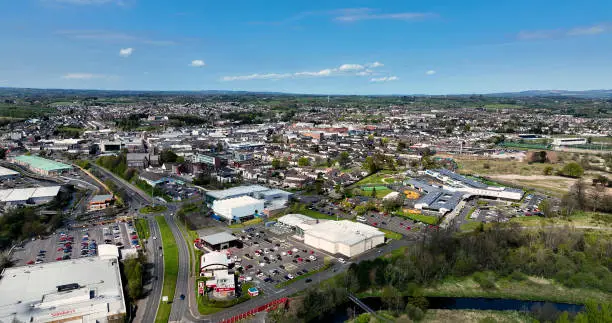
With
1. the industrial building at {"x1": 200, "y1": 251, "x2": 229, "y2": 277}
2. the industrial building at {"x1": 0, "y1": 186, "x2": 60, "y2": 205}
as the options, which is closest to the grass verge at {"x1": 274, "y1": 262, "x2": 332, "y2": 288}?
the industrial building at {"x1": 200, "y1": 251, "x2": 229, "y2": 277}

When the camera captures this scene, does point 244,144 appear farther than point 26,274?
Yes

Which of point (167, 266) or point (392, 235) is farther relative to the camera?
point (392, 235)

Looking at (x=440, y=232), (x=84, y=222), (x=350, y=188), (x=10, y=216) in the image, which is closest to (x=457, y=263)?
(x=440, y=232)

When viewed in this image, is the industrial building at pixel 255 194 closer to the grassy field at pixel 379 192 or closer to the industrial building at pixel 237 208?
the industrial building at pixel 237 208

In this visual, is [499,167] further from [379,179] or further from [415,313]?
[415,313]

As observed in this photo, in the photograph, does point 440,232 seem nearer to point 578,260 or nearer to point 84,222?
point 578,260

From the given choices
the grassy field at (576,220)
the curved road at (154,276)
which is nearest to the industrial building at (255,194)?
the curved road at (154,276)

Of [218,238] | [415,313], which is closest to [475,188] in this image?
[415,313]
